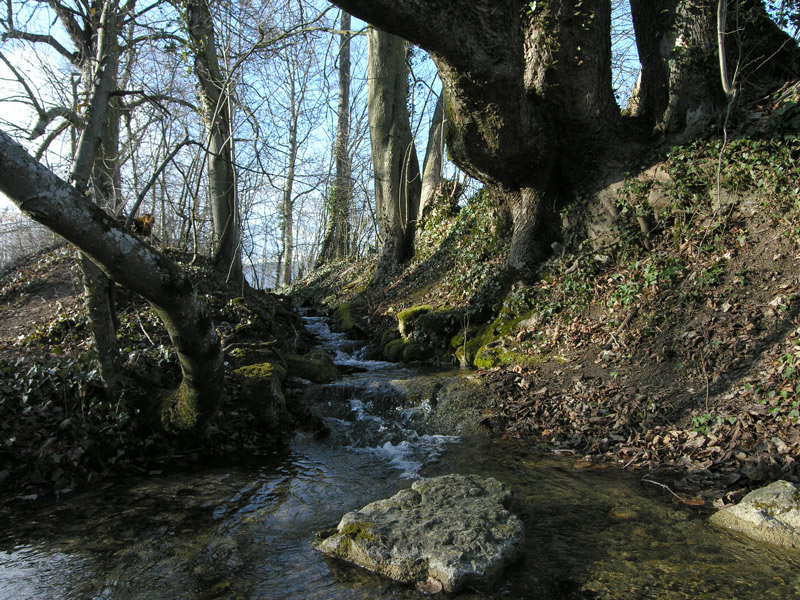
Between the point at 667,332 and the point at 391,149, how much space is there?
369 inches

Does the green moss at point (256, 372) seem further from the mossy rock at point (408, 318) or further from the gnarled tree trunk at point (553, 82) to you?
the gnarled tree trunk at point (553, 82)

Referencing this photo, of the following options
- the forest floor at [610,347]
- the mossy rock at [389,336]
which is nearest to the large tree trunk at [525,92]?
the forest floor at [610,347]

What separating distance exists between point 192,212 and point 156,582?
3972mm

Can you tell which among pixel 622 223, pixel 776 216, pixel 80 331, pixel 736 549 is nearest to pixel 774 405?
pixel 736 549

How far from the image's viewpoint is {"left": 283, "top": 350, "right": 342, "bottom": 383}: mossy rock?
779cm

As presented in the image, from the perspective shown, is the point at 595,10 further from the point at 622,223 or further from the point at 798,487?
the point at 798,487

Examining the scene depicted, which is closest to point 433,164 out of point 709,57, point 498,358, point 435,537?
point 709,57

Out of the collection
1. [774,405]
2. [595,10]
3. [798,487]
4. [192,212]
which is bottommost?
[798,487]

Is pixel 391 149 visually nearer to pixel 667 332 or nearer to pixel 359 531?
pixel 667 332

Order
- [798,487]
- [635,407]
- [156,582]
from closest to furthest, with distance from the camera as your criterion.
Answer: [156,582]
[798,487]
[635,407]

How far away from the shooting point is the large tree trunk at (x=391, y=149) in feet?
43.2

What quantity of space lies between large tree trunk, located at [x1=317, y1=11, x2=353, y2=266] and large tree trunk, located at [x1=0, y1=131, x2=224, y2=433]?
502 inches

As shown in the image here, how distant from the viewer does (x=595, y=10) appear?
7422 mm

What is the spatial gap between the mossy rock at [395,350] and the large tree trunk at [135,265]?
14.9 feet
